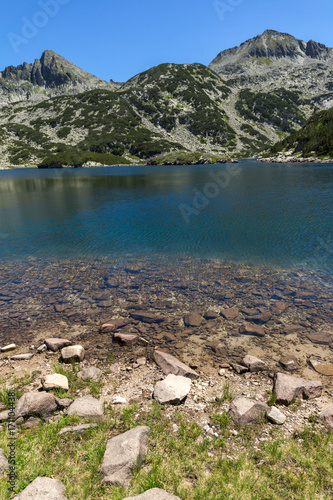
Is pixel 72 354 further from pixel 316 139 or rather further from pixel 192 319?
pixel 316 139

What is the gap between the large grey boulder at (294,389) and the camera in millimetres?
8505

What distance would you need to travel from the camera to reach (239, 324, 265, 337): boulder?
512 inches

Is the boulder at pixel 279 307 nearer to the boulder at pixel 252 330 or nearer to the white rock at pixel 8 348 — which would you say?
the boulder at pixel 252 330

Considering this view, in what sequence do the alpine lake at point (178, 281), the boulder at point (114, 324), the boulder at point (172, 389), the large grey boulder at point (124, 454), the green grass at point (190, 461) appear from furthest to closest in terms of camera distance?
1. the boulder at point (114, 324)
2. the alpine lake at point (178, 281)
3. the boulder at point (172, 389)
4. the large grey boulder at point (124, 454)
5. the green grass at point (190, 461)

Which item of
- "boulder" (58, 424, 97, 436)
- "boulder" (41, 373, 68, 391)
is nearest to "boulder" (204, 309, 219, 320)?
"boulder" (41, 373, 68, 391)

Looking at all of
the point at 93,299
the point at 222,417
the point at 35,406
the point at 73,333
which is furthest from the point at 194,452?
the point at 93,299

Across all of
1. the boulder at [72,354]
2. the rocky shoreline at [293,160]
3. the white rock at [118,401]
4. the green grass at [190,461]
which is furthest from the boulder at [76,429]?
the rocky shoreline at [293,160]

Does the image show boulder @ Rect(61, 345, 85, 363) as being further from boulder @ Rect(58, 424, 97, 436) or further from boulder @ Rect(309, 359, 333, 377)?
boulder @ Rect(309, 359, 333, 377)

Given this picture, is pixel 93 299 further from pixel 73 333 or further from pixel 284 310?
pixel 284 310

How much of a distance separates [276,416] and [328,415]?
154 cm

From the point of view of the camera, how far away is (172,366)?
10.1 metres

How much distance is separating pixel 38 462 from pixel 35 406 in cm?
171

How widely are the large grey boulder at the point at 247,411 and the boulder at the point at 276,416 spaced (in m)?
0.16

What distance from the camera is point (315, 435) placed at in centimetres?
714
